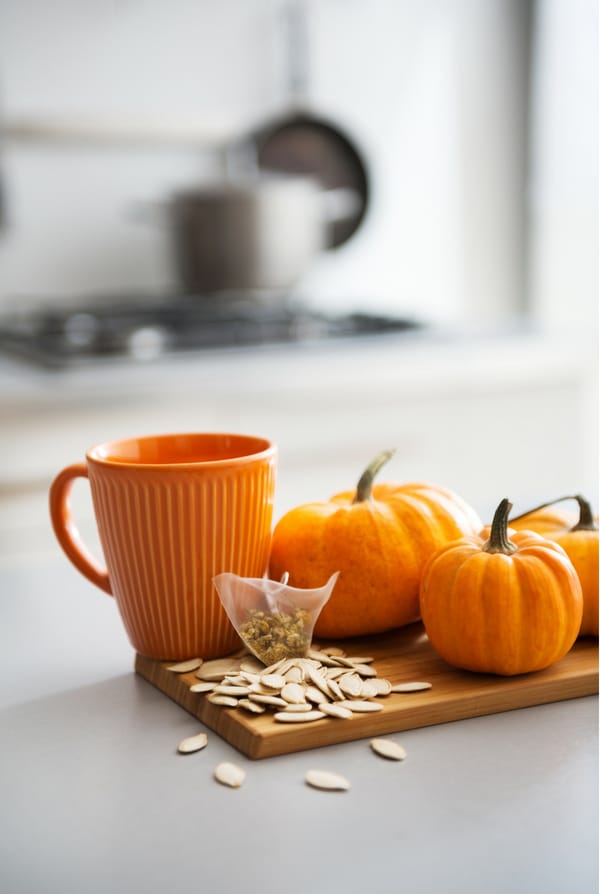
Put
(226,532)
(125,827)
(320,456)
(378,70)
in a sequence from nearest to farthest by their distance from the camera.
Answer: (125,827) < (226,532) < (320,456) < (378,70)

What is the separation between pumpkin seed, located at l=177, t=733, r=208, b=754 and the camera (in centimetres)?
55

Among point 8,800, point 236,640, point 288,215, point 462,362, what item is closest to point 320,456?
point 462,362

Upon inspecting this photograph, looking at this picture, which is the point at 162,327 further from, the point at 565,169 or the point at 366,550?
the point at 366,550

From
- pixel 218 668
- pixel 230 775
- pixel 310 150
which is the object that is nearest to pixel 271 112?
pixel 310 150

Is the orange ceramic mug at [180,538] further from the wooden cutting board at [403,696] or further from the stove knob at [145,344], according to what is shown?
the stove knob at [145,344]

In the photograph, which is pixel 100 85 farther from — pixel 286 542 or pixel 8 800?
pixel 8 800

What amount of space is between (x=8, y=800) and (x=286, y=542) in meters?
0.23

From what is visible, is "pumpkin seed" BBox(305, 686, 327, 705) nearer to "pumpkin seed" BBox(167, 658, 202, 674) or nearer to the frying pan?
"pumpkin seed" BBox(167, 658, 202, 674)

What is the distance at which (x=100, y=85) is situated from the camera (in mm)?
2270

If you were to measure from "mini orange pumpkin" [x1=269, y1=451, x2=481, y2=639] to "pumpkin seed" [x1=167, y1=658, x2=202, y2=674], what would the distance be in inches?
3.1

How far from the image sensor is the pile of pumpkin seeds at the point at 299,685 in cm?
56

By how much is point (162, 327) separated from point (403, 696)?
60.0 inches

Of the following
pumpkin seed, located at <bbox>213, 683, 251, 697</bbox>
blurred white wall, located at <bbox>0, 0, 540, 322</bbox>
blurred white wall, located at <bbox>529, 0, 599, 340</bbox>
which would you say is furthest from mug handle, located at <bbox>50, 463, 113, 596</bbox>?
blurred white wall, located at <bbox>529, 0, 599, 340</bbox>

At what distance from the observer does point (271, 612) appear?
2.04ft
